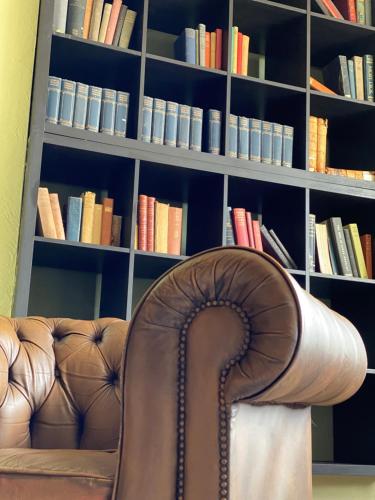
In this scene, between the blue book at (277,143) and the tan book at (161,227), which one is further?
the blue book at (277,143)

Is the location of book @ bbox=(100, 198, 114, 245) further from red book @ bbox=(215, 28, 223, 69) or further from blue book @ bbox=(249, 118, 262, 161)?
red book @ bbox=(215, 28, 223, 69)

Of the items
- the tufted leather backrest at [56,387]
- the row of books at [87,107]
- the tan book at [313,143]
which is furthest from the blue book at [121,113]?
the tufted leather backrest at [56,387]

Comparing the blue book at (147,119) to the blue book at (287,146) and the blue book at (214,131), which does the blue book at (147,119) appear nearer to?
the blue book at (214,131)

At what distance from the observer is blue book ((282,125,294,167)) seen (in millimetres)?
3180

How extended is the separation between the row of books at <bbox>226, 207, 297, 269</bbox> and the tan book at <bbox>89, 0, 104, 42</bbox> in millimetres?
882

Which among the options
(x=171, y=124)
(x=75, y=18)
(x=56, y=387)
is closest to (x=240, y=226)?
(x=171, y=124)

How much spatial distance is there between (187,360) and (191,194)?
2.18 meters

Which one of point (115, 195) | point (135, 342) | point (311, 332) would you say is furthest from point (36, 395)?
point (115, 195)

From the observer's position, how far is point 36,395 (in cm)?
168

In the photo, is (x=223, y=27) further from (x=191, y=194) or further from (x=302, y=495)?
(x=302, y=495)

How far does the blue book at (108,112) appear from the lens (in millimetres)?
2898

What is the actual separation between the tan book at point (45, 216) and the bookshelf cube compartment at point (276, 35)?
48.5 inches

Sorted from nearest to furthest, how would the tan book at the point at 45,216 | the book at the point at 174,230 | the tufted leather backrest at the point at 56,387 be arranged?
1. the tufted leather backrest at the point at 56,387
2. the tan book at the point at 45,216
3. the book at the point at 174,230

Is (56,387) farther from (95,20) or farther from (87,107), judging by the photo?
(95,20)
